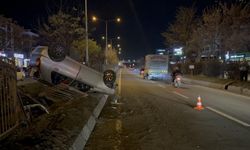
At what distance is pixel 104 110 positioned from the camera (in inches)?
489

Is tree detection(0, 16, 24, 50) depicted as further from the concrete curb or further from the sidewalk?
the concrete curb

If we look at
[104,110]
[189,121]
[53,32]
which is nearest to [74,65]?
[104,110]

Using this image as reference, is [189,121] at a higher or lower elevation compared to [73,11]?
lower

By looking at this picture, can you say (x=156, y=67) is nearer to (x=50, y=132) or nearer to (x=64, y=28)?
(x=64, y=28)

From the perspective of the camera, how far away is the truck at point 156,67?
40.0 meters

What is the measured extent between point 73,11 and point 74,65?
58.1ft

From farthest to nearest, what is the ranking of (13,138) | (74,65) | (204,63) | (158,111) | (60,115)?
(204,63)
(74,65)
(158,111)
(60,115)
(13,138)

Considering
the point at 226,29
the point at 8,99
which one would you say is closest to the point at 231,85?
the point at 226,29

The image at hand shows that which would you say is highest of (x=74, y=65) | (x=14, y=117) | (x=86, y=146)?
(x=74, y=65)

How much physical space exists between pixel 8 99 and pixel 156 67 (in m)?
33.8

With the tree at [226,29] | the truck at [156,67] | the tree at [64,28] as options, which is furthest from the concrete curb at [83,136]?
the tree at [226,29]

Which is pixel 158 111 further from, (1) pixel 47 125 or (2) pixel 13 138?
(2) pixel 13 138

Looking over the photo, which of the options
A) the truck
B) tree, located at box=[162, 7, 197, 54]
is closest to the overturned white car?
the truck

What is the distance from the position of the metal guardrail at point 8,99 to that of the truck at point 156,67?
33133mm
